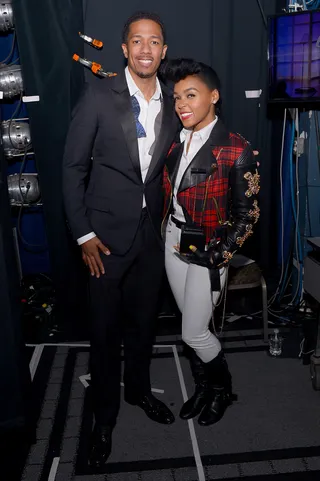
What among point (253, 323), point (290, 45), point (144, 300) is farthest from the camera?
point (253, 323)

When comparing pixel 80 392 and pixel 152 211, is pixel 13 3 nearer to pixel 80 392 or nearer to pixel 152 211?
pixel 152 211

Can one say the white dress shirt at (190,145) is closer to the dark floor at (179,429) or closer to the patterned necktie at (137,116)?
the patterned necktie at (137,116)

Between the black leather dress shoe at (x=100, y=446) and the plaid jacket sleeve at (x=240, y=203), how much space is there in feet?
3.59

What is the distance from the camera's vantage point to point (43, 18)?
327 cm

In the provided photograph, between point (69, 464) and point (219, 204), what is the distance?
5.12ft

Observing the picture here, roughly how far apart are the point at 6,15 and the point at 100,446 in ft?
10.0

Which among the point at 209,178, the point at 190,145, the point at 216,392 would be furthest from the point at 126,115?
the point at 216,392

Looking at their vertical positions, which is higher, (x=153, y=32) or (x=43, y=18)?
(x=43, y=18)

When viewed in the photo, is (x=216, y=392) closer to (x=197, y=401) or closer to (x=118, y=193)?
(x=197, y=401)

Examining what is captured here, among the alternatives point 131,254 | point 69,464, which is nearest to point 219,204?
point 131,254

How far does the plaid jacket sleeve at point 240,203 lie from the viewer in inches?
89.4

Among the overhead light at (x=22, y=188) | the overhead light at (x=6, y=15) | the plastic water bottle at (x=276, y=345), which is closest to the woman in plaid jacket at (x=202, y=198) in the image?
the plastic water bottle at (x=276, y=345)

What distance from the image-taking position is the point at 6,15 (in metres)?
3.55

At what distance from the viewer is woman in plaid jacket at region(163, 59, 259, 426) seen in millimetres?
2266
